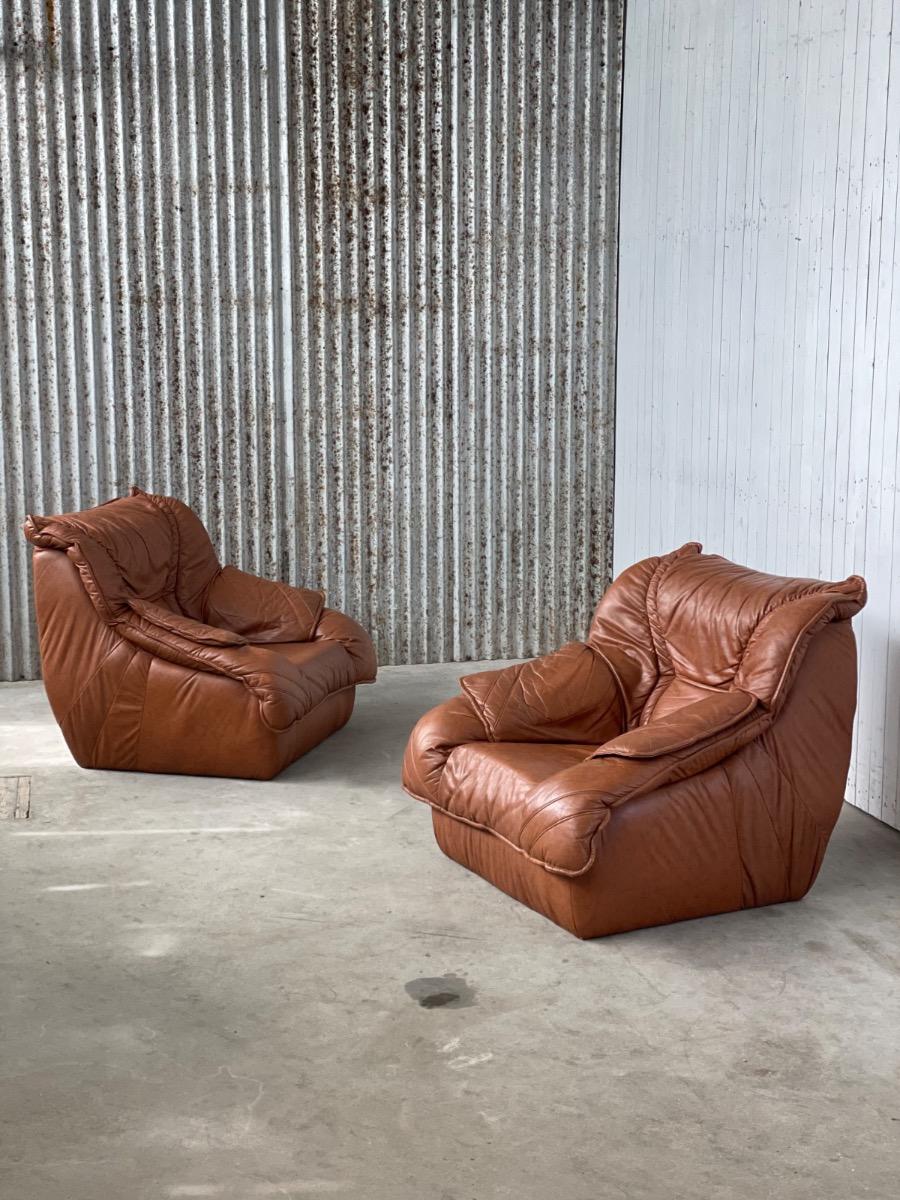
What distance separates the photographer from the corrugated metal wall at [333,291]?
20.2 ft

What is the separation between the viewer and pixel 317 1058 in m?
2.97

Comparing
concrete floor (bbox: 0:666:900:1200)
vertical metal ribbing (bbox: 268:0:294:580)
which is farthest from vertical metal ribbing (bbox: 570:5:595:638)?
concrete floor (bbox: 0:666:900:1200)

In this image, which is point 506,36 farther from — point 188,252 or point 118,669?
point 118,669

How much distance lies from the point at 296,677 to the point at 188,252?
2.38 m

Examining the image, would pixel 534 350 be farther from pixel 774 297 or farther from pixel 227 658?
pixel 227 658

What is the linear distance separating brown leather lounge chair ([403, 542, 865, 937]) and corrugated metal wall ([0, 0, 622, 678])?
2.52 m

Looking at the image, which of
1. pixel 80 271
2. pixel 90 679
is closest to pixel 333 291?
pixel 80 271

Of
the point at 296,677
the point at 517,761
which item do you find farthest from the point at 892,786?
the point at 296,677

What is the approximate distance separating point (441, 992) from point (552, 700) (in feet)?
3.86

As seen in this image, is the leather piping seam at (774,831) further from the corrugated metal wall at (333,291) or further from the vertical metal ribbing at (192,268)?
the vertical metal ribbing at (192,268)

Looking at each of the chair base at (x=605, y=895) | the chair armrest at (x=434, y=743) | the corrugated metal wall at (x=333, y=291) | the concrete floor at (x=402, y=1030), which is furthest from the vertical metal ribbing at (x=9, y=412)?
the chair base at (x=605, y=895)

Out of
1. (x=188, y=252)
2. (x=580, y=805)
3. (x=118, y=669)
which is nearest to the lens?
(x=580, y=805)

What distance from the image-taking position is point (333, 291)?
6484 mm

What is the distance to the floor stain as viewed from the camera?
3238 millimetres
